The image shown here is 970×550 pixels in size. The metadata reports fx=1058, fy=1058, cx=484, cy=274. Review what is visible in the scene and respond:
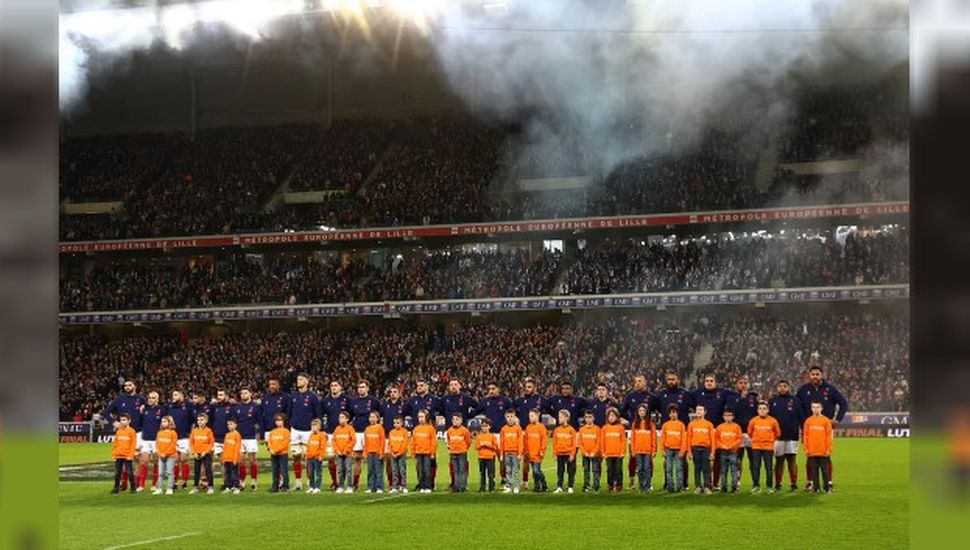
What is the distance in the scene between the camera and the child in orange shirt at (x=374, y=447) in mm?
16844

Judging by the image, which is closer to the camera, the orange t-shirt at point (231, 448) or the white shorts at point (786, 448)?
the white shorts at point (786, 448)

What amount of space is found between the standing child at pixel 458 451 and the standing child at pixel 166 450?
4721 millimetres

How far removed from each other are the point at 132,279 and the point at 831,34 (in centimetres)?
2990

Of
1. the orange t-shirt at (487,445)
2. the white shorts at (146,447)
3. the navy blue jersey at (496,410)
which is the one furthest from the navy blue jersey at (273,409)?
the orange t-shirt at (487,445)

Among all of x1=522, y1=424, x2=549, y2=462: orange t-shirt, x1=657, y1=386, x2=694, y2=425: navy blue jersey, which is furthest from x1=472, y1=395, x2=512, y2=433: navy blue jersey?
x1=657, y1=386, x2=694, y2=425: navy blue jersey

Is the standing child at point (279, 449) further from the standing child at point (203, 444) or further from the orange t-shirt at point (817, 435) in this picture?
the orange t-shirt at point (817, 435)

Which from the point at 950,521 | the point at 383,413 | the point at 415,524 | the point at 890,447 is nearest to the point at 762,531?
the point at 415,524

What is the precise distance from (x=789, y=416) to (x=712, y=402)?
3.70ft

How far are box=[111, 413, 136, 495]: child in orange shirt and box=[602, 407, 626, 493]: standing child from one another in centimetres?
781

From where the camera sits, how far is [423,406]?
56.4 ft

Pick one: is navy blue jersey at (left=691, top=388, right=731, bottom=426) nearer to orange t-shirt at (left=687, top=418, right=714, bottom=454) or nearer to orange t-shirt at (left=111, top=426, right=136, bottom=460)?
orange t-shirt at (left=687, top=418, right=714, bottom=454)

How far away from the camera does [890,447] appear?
86.2 feet

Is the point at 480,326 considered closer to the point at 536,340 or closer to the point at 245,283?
the point at 536,340

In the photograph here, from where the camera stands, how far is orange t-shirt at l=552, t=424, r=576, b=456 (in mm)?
15961
